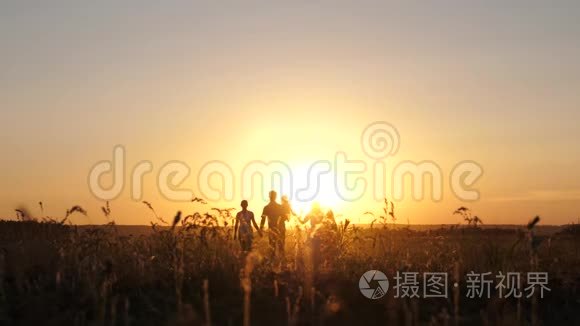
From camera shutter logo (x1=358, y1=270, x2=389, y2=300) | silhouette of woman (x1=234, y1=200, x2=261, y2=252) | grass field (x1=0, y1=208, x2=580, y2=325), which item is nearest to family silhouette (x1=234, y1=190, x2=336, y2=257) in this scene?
silhouette of woman (x1=234, y1=200, x2=261, y2=252)

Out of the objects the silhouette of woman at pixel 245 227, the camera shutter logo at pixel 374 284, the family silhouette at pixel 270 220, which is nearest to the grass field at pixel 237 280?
the camera shutter logo at pixel 374 284

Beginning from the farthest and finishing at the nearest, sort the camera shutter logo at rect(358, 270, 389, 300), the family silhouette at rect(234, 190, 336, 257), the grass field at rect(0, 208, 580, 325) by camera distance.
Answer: the family silhouette at rect(234, 190, 336, 257) → the camera shutter logo at rect(358, 270, 389, 300) → the grass field at rect(0, 208, 580, 325)

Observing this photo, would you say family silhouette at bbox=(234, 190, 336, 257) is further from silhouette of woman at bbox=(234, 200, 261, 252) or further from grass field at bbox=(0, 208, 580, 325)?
grass field at bbox=(0, 208, 580, 325)

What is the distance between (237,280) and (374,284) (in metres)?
1.90

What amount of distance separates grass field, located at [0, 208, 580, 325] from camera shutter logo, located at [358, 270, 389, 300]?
122mm

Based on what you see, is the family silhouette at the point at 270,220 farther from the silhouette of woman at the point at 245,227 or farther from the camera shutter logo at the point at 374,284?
the camera shutter logo at the point at 374,284

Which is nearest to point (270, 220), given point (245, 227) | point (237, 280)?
point (245, 227)

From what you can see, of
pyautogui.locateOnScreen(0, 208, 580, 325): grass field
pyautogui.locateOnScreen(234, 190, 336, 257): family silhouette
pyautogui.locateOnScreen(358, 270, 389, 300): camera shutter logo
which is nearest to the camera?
pyautogui.locateOnScreen(0, 208, 580, 325): grass field

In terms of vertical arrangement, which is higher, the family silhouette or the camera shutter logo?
the family silhouette

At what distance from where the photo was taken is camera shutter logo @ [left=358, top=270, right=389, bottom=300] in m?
9.23

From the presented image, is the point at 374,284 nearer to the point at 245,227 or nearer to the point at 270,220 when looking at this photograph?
the point at 245,227

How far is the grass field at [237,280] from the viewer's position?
7.75m

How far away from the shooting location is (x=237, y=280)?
953 centimetres

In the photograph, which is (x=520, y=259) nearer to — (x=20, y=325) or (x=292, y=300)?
(x=292, y=300)
